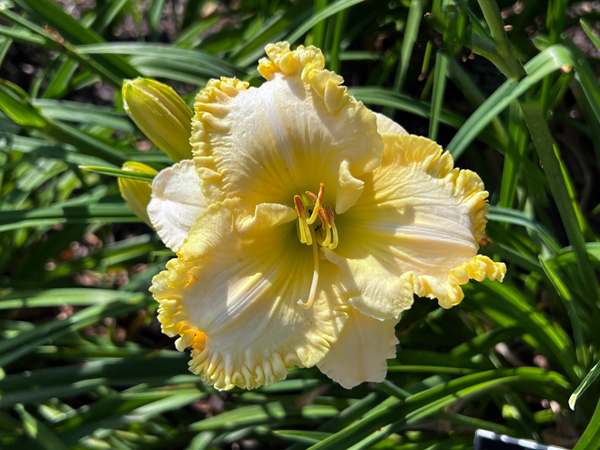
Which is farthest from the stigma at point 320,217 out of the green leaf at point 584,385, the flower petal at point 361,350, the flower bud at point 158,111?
the green leaf at point 584,385

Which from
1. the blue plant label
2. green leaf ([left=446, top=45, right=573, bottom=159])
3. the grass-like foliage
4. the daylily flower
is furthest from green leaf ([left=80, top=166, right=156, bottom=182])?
the blue plant label

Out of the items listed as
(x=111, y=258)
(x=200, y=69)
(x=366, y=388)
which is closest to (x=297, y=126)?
(x=200, y=69)

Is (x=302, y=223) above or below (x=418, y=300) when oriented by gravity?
above

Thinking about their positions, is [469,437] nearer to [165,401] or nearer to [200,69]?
[165,401]

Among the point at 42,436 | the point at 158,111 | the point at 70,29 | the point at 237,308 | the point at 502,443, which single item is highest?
the point at 70,29

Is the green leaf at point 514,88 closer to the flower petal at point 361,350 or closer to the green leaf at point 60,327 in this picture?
the flower petal at point 361,350

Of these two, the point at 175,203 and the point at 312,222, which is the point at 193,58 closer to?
the point at 175,203

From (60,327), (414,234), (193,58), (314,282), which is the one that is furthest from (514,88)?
(60,327)
